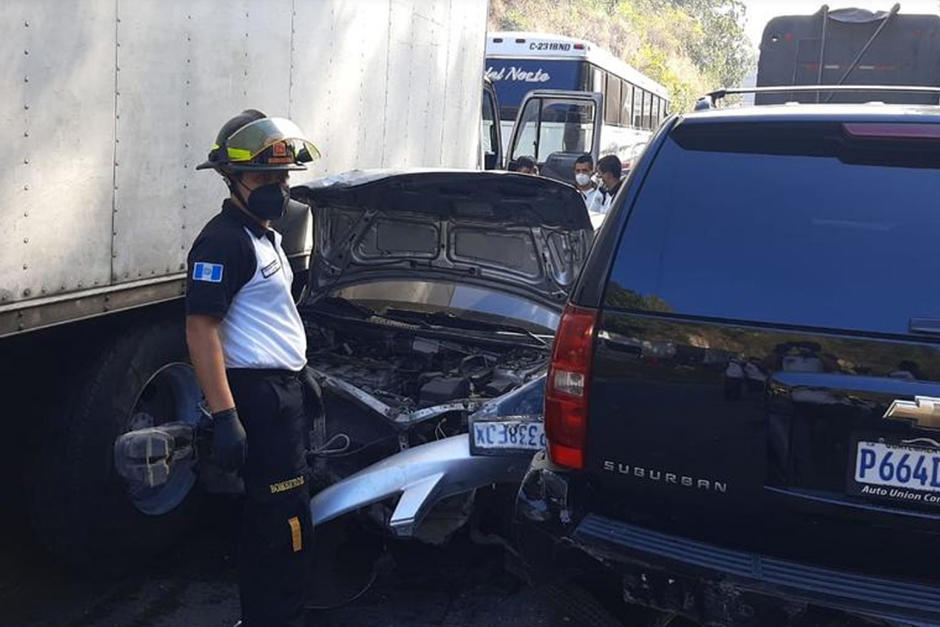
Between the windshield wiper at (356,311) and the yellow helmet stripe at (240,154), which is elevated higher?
the yellow helmet stripe at (240,154)

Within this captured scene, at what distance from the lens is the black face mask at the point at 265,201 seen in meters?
3.41

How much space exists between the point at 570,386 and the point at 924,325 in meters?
0.95

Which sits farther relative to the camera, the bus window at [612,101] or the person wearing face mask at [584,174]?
the bus window at [612,101]

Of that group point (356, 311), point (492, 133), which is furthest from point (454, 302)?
point (492, 133)

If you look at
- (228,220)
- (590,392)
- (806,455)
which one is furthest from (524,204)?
(806,455)

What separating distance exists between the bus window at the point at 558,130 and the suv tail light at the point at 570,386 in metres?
10.4

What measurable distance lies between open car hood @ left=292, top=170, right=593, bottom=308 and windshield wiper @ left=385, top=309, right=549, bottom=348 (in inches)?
7.0

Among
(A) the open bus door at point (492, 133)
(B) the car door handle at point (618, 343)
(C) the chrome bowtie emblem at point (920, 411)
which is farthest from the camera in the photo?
(A) the open bus door at point (492, 133)

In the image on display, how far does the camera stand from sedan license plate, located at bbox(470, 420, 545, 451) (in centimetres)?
350

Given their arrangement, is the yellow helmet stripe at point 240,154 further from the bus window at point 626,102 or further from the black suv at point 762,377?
the bus window at point 626,102

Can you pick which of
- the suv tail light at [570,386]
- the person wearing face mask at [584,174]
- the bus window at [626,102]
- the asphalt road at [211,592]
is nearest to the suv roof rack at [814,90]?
the suv tail light at [570,386]

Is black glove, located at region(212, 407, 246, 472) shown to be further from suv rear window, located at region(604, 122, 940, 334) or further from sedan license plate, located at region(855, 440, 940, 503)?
sedan license plate, located at region(855, 440, 940, 503)

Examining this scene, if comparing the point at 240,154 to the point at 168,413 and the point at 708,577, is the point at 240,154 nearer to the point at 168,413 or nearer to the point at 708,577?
the point at 168,413

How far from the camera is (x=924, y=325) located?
2.50 metres
